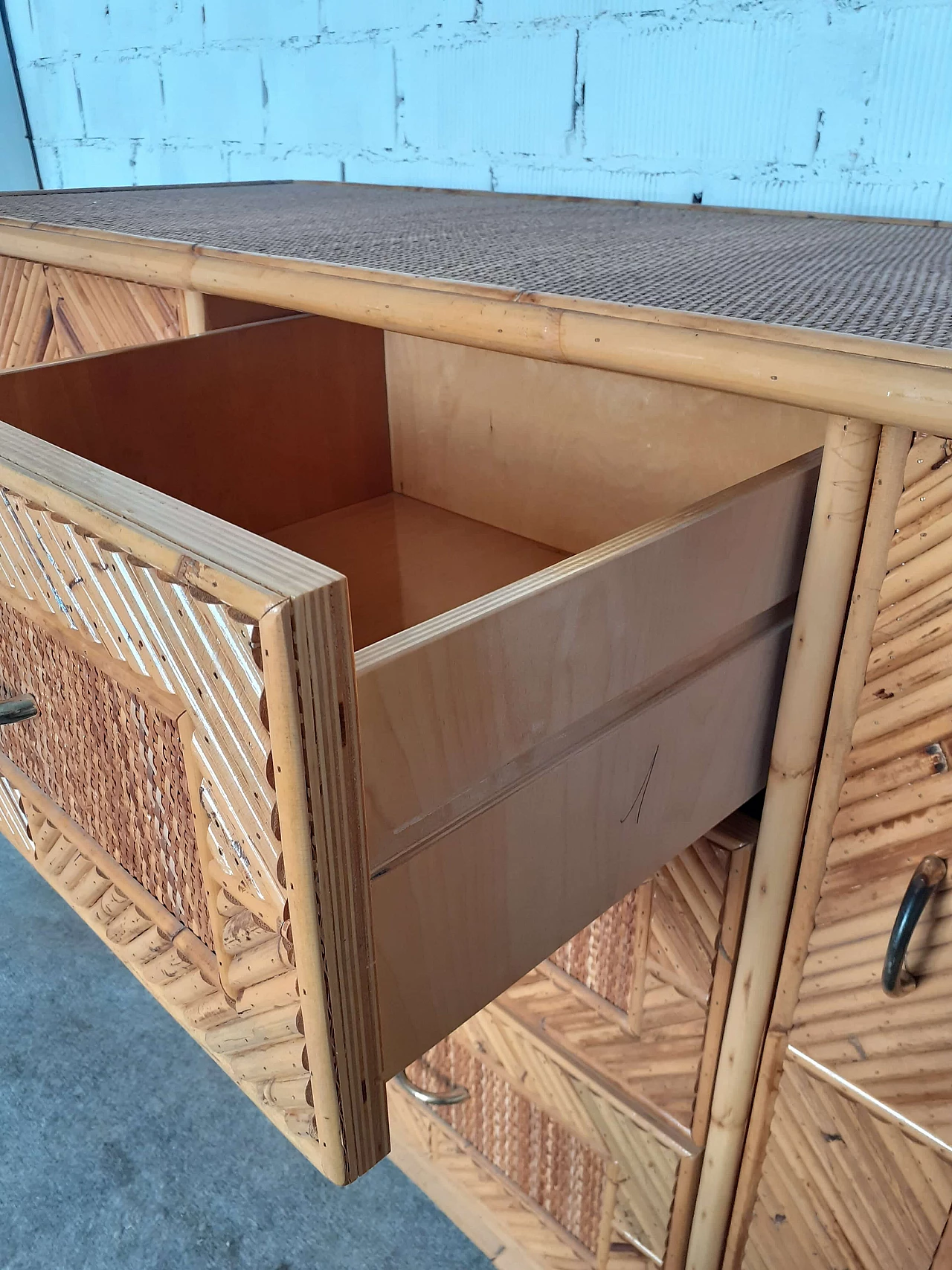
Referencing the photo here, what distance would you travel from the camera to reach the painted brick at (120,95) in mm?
1554

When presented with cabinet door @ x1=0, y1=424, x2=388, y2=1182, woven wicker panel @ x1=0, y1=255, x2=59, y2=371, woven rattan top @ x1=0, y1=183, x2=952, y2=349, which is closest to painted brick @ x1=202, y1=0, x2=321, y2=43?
woven rattan top @ x1=0, y1=183, x2=952, y2=349

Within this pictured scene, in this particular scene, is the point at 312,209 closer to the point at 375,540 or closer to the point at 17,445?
the point at 375,540

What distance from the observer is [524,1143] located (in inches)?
35.9

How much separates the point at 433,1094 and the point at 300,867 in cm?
67

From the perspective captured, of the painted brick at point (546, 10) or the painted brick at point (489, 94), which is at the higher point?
the painted brick at point (546, 10)

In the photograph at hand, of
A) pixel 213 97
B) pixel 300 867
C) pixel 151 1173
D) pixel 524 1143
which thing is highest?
pixel 213 97

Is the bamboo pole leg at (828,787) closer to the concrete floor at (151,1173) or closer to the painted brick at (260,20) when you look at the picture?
the concrete floor at (151,1173)

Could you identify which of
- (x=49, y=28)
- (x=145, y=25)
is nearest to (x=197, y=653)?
(x=145, y=25)

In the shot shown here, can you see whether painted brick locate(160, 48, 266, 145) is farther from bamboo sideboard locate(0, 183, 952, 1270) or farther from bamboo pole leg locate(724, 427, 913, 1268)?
bamboo pole leg locate(724, 427, 913, 1268)

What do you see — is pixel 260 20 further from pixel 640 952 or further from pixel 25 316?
pixel 640 952

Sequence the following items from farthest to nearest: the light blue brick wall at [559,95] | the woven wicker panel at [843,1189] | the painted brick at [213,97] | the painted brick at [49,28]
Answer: the painted brick at [49,28]
the painted brick at [213,97]
the light blue brick wall at [559,95]
the woven wicker panel at [843,1189]

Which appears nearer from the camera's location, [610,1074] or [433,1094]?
[610,1074]

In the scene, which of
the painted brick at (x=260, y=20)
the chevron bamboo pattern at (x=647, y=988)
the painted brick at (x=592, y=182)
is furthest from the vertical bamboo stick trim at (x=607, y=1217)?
the painted brick at (x=260, y=20)

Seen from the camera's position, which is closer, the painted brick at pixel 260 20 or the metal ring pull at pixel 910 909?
the metal ring pull at pixel 910 909
